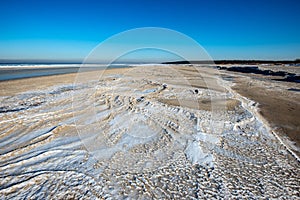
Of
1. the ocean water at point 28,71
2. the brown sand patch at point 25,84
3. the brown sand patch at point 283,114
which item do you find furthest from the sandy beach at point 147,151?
the ocean water at point 28,71

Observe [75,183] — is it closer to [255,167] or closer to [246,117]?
[255,167]

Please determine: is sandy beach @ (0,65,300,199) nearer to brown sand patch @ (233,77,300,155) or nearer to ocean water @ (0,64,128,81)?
brown sand patch @ (233,77,300,155)

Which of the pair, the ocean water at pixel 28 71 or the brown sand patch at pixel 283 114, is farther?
the ocean water at pixel 28 71

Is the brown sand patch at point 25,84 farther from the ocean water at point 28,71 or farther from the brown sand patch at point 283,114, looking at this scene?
the brown sand patch at point 283,114

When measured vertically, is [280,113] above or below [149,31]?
below

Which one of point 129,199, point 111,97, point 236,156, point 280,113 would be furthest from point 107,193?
point 280,113

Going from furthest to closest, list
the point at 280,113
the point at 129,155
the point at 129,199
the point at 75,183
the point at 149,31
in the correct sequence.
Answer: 1. the point at 280,113
2. the point at 149,31
3. the point at 129,155
4. the point at 75,183
5. the point at 129,199

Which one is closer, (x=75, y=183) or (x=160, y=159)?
(x=75, y=183)

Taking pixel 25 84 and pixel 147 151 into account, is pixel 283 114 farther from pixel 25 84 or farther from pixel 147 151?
pixel 25 84

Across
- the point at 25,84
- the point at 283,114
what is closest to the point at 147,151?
the point at 283,114

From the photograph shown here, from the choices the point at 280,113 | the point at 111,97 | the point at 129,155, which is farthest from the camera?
the point at 111,97
